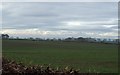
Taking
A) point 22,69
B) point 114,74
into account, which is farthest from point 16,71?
point 114,74

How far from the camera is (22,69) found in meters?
9.07

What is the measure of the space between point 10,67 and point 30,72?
2.41 ft

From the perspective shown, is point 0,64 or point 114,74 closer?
point 0,64

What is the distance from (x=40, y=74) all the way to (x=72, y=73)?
36.9 inches

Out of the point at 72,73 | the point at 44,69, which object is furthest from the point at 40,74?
the point at 72,73

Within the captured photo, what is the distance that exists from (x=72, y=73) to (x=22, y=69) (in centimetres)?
147

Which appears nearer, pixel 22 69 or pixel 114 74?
pixel 22 69

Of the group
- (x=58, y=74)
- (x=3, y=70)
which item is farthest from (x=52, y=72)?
(x=3, y=70)

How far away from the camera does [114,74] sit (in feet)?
40.8

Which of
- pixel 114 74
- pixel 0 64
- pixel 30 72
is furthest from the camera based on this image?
pixel 114 74

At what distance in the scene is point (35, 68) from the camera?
9.12m

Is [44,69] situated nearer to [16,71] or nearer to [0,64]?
[16,71]

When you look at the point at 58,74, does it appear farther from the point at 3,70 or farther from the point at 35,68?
the point at 3,70

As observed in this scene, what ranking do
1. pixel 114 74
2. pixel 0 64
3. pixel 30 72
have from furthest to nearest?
pixel 114 74 → pixel 0 64 → pixel 30 72
